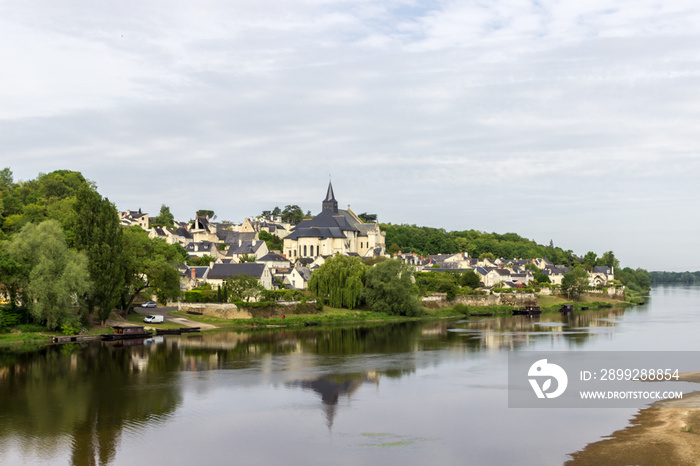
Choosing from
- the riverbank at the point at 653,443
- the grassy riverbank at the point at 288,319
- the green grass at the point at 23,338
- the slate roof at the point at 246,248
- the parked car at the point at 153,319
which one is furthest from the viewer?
the slate roof at the point at 246,248

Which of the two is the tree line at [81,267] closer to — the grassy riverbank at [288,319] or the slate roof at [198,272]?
the grassy riverbank at [288,319]

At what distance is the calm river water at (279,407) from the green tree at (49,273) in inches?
132

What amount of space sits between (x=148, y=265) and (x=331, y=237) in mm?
56624

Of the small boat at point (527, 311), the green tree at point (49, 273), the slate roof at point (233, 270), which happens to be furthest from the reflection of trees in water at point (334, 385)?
the small boat at point (527, 311)

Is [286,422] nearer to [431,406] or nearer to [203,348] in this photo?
[431,406]

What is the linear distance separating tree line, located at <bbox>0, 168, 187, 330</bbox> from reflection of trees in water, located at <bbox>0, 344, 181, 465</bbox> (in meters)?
4.32

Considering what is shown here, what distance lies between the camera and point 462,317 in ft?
247

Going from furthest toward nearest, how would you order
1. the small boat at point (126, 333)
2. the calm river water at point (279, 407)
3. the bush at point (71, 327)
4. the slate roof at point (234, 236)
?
1. the slate roof at point (234, 236)
2. the small boat at point (126, 333)
3. the bush at point (71, 327)
4. the calm river water at point (279, 407)

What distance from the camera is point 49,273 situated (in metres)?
44.0

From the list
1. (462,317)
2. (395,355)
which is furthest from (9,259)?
(462,317)

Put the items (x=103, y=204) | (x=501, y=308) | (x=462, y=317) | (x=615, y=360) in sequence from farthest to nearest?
(x=501, y=308)
(x=462, y=317)
(x=103, y=204)
(x=615, y=360)

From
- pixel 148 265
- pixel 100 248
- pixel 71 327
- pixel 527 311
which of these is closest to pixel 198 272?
pixel 148 265

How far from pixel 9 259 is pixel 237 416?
81.4 ft

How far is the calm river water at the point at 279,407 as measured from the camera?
21173 millimetres
